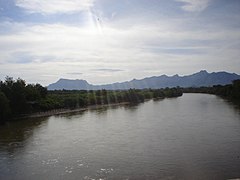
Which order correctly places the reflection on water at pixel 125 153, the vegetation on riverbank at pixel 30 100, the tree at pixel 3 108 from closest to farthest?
the reflection on water at pixel 125 153
the tree at pixel 3 108
the vegetation on riverbank at pixel 30 100

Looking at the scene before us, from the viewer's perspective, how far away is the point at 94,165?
19.7m

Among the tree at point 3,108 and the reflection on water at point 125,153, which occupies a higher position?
the tree at point 3,108

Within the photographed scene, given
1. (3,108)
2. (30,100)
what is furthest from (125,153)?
(30,100)

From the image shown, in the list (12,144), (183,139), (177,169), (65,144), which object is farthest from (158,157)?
(12,144)

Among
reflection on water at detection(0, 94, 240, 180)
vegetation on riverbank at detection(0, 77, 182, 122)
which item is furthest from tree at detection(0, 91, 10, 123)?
reflection on water at detection(0, 94, 240, 180)

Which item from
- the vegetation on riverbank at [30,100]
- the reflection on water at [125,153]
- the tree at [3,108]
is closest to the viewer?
the reflection on water at [125,153]

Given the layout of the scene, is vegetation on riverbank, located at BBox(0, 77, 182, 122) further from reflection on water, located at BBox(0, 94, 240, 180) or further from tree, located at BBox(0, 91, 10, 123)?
reflection on water, located at BBox(0, 94, 240, 180)

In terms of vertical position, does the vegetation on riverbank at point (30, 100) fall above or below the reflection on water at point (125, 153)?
above

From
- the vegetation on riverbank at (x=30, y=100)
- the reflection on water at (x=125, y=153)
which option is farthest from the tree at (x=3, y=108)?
the reflection on water at (x=125, y=153)

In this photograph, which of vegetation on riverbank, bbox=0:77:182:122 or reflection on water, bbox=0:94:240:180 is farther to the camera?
vegetation on riverbank, bbox=0:77:182:122

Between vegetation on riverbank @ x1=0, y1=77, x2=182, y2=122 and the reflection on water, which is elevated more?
vegetation on riverbank @ x1=0, y1=77, x2=182, y2=122

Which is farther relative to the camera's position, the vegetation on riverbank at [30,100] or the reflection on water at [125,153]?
the vegetation on riverbank at [30,100]

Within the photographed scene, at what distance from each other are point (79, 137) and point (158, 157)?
36.5ft

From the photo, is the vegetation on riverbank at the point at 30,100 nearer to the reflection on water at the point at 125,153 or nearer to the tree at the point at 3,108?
the tree at the point at 3,108
